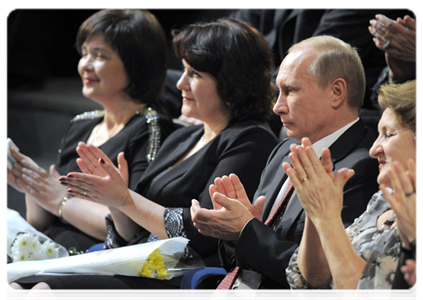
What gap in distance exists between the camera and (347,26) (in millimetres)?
2496

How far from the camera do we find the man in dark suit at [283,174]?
148 cm

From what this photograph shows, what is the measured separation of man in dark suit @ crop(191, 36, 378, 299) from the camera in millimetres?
1478

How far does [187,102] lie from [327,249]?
1.14m

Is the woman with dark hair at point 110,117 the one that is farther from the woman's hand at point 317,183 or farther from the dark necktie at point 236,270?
the woman's hand at point 317,183

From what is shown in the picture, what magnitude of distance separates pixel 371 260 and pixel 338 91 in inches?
23.4

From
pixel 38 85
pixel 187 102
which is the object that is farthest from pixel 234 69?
pixel 38 85

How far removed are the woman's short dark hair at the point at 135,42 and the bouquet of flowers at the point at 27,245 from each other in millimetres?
868

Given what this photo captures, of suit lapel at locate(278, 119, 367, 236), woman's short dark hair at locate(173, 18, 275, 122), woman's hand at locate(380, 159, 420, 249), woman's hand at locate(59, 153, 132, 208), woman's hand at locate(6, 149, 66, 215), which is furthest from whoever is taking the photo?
woman's hand at locate(6, 149, 66, 215)

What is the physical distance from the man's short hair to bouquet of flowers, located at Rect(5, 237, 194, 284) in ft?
2.47

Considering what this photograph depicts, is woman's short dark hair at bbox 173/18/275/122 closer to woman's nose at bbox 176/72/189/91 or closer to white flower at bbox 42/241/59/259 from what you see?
woman's nose at bbox 176/72/189/91

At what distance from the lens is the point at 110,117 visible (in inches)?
111

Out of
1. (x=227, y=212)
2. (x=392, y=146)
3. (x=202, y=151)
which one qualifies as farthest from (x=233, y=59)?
(x=392, y=146)

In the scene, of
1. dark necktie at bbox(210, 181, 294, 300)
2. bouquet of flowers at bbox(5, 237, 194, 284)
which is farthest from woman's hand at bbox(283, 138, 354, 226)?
bouquet of flowers at bbox(5, 237, 194, 284)

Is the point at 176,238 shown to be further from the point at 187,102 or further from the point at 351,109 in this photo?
the point at 351,109
